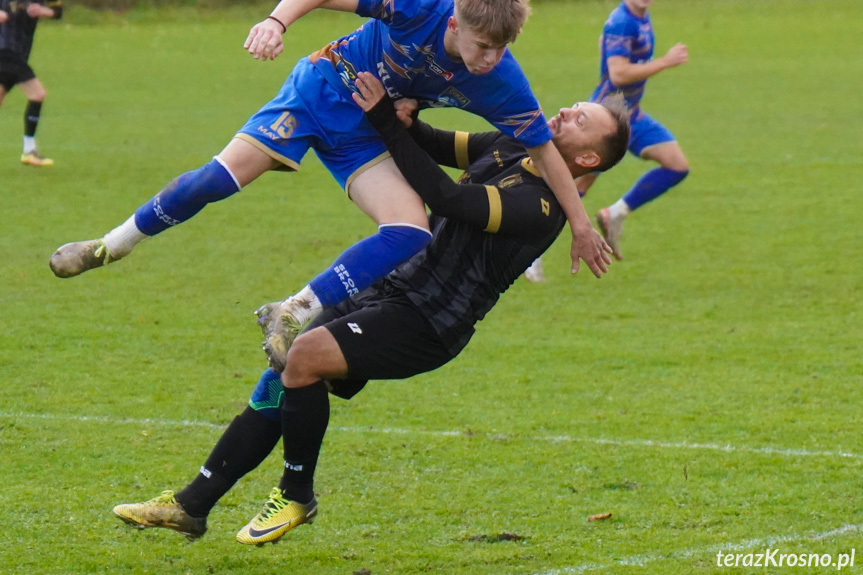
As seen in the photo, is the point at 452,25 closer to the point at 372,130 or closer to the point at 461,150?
the point at 372,130

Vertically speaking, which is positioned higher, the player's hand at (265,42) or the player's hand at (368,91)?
the player's hand at (265,42)

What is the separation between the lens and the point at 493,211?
489 cm

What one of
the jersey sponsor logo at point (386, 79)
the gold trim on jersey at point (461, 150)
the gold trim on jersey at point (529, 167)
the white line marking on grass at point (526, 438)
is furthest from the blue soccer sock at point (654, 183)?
the jersey sponsor logo at point (386, 79)

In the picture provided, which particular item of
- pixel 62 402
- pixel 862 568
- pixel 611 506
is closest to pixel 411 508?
pixel 611 506

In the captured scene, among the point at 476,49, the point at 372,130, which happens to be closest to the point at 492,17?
the point at 476,49

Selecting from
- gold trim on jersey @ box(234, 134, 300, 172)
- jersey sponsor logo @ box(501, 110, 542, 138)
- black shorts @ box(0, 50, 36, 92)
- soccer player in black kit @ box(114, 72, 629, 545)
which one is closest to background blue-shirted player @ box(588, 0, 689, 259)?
soccer player in black kit @ box(114, 72, 629, 545)

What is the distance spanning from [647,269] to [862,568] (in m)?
6.22

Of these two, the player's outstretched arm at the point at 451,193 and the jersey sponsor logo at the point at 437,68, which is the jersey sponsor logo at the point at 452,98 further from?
the player's outstretched arm at the point at 451,193

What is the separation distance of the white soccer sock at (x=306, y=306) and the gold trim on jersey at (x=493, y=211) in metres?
0.77

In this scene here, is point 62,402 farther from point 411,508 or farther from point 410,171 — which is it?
point 410,171

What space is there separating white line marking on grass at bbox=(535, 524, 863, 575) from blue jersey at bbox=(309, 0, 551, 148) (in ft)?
5.95

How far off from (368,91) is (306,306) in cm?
95

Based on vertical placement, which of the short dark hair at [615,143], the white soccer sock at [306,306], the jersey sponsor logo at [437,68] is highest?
the jersey sponsor logo at [437,68]

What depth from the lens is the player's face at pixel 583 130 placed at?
17.3 feet
